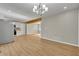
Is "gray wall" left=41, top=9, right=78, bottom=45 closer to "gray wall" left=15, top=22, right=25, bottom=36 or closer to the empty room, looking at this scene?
the empty room

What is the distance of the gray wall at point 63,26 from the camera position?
3.61m

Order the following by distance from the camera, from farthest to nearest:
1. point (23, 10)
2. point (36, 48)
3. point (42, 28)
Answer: point (42, 28) < point (36, 48) < point (23, 10)

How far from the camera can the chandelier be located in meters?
3.19

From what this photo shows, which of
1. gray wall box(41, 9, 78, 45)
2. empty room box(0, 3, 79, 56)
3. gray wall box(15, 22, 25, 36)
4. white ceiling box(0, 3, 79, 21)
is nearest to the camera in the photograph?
white ceiling box(0, 3, 79, 21)

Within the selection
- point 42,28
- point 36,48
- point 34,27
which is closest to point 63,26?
point 42,28

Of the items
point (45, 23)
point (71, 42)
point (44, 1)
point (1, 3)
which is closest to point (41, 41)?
point (45, 23)

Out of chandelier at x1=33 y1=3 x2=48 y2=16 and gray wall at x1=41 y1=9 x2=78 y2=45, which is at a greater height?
chandelier at x1=33 y1=3 x2=48 y2=16

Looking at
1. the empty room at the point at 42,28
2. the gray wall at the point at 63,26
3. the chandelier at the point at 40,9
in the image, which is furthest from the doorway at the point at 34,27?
the chandelier at the point at 40,9

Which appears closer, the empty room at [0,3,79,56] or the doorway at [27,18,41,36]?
the empty room at [0,3,79,56]

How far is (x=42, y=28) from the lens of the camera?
3799 millimetres

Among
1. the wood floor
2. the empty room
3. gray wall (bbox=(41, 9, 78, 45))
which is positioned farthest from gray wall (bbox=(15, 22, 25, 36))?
gray wall (bbox=(41, 9, 78, 45))

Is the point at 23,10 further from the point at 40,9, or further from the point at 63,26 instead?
the point at 63,26

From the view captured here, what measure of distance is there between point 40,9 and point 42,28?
2.64 ft

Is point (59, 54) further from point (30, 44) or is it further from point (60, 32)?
point (30, 44)
